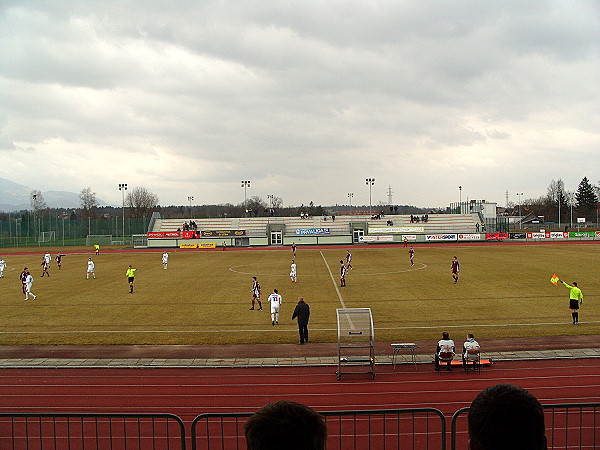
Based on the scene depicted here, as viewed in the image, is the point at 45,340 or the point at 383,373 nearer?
the point at 383,373

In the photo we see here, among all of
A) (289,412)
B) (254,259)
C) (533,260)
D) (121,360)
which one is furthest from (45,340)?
(533,260)

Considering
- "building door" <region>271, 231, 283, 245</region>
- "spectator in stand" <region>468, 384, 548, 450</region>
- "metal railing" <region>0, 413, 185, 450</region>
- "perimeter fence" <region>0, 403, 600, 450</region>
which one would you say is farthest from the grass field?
"building door" <region>271, 231, 283, 245</region>

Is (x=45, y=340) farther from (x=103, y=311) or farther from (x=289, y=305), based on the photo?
(x=289, y=305)

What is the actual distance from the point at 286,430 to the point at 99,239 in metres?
93.5

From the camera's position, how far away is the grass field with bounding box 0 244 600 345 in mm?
19531

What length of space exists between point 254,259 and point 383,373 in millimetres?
37729

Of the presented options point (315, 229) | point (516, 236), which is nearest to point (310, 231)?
point (315, 229)

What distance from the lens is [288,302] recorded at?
26328 millimetres

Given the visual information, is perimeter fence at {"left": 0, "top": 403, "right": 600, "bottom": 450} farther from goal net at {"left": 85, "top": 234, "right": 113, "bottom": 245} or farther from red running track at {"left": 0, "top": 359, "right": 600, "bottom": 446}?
goal net at {"left": 85, "top": 234, "right": 113, "bottom": 245}

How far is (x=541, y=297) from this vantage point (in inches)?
1021

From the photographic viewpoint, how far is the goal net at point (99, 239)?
3423 inches

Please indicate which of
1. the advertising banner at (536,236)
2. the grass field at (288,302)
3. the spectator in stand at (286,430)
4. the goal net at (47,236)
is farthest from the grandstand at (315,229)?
the spectator in stand at (286,430)

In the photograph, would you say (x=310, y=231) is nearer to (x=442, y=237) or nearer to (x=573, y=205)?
(x=442, y=237)

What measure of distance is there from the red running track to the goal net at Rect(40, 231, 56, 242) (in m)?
78.9
